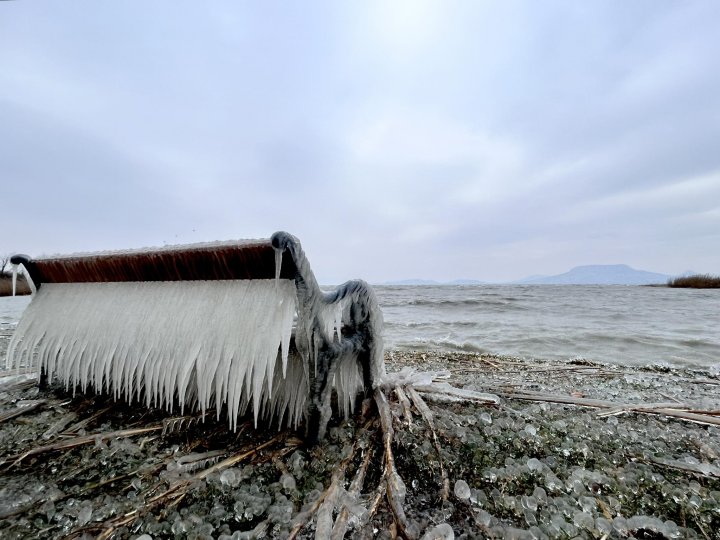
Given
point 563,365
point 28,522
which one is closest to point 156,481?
point 28,522

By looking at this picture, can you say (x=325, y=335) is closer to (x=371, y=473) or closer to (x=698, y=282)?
(x=371, y=473)

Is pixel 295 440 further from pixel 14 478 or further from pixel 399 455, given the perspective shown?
pixel 14 478

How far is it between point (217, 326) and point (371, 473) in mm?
888

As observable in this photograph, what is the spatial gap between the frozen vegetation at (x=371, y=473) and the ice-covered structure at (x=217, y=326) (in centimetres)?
18

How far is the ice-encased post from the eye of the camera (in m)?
1.26

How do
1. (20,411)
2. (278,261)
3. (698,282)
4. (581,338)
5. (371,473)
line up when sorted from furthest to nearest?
(698,282) → (581,338) → (20,411) → (371,473) → (278,261)

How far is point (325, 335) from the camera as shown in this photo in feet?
4.58

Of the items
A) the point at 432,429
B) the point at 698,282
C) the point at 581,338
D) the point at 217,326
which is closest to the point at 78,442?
the point at 217,326

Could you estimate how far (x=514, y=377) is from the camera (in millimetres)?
3174

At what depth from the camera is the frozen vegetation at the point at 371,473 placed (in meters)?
1.06

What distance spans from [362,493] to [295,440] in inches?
18.5

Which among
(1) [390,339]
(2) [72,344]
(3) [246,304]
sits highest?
(3) [246,304]

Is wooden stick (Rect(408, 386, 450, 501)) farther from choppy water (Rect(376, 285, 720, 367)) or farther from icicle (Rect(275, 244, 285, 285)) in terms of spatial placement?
choppy water (Rect(376, 285, 720, 367))

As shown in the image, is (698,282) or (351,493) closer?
(351,493)
